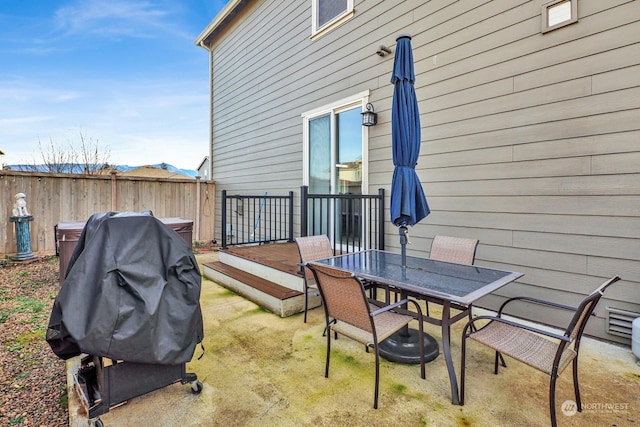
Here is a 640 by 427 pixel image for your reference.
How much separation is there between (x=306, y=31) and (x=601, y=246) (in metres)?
5.50

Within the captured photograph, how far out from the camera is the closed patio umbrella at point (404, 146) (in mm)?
2633

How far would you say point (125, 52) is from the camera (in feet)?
33.5

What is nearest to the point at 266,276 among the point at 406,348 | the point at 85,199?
the point at 406,348

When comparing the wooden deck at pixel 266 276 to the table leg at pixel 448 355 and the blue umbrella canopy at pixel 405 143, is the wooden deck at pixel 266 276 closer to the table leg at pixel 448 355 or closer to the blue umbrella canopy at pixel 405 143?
the blue umbrella canopy at pixel 405 143

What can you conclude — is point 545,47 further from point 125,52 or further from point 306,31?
point 125,52

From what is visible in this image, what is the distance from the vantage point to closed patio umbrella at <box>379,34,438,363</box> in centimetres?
261

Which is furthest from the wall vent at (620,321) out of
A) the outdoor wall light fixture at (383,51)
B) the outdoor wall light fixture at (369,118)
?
the outdoor wall light fixture at (383,51)

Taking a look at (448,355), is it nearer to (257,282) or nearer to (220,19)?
(257,282)

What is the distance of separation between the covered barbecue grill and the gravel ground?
13.1 inches

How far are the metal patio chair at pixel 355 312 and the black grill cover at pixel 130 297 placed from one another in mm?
831

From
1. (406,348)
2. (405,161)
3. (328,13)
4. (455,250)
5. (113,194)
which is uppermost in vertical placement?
(328,13)

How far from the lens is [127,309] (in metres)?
1.52

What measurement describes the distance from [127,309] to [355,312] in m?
1.27

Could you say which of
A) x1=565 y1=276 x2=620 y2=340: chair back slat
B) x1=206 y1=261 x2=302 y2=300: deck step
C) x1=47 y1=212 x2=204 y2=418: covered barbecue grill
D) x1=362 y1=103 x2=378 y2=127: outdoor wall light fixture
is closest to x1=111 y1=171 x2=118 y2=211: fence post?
x1=206 y1=261 x2=302 y2=300: deck step
